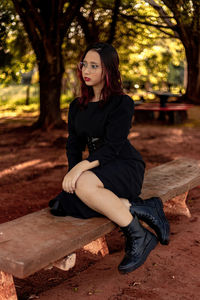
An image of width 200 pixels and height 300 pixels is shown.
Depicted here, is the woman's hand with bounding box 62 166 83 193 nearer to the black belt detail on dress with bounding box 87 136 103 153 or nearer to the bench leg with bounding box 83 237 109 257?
the black belt detail on dress with bounding box 87 136 103 153

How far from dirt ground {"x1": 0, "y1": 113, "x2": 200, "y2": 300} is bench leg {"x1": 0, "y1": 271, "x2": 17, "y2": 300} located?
0.30 metres

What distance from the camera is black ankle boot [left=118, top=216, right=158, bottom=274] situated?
119 inches

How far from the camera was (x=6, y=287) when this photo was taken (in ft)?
8.48

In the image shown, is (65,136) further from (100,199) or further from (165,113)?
(100,199)

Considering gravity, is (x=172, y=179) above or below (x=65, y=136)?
above

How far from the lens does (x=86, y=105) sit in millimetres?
3379

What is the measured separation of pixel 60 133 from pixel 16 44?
232 inches

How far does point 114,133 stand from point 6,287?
4.49 feet

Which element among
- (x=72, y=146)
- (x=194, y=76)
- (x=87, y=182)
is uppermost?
(x=194, y=76)

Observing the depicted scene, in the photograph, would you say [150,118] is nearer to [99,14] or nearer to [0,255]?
[99,14]

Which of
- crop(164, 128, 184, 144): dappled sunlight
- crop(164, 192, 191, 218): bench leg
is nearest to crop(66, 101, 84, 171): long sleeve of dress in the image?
crop(164, 192, 191, 218): bench leg

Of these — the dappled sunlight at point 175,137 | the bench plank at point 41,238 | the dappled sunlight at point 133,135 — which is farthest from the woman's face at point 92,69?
the dappled sunlight at point 133,135

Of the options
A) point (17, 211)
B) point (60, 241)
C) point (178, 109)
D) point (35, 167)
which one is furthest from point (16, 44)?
point (60, 241)

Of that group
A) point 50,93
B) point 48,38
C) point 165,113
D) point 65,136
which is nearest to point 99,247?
point 65,136
